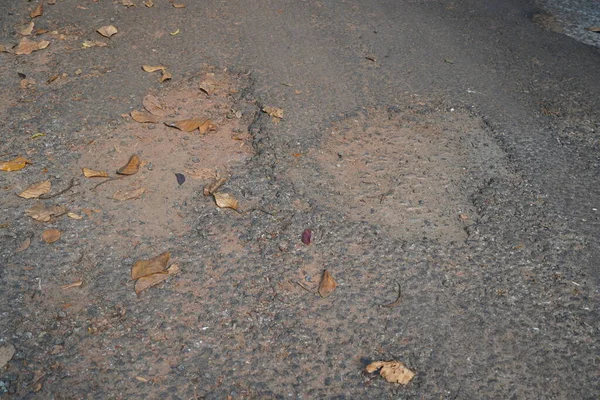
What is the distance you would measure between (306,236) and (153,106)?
1.57 meters

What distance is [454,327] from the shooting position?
100.0 inches

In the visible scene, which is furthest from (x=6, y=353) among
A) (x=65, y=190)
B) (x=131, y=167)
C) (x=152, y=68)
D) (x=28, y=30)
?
(x=28, y=30)

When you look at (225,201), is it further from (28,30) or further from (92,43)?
(28,30)

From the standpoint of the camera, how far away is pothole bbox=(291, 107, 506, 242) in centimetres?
312

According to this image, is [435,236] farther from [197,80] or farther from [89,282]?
[197,80]

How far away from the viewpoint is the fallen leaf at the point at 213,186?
3176 mm

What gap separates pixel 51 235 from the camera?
113 inches

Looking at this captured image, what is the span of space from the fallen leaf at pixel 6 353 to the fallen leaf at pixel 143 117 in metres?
1.74

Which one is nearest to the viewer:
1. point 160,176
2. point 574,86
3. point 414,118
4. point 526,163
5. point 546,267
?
point 546,267

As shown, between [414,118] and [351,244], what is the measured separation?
1.36m

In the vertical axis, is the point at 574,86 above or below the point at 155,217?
above

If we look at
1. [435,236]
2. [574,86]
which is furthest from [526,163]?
[574,86]

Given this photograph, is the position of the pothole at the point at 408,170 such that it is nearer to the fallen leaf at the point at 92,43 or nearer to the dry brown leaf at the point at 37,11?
the fallen leaf at the point at 92,43

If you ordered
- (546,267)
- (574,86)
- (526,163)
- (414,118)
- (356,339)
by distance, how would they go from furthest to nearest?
(574,86) → (414,118) → (526,163) → (546,267) → (356,339)
